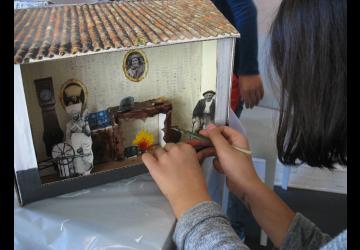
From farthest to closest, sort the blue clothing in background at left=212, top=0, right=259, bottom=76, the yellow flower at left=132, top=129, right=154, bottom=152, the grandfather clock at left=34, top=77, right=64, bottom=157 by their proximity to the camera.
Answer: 1. the blue clothing in background at left=212, top=0, right=259, bottom=76
2. the yellow flower at left=132, top=129, right=154, bottom=152
3. the grandfather clock at left=34, top=77, right=64, bottom=157

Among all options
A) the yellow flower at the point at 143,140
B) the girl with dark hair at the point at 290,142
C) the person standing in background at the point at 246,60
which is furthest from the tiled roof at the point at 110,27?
the person standing in background at the point at 246,60

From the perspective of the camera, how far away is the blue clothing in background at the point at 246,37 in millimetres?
924

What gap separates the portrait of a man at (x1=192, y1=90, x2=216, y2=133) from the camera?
2.12ft

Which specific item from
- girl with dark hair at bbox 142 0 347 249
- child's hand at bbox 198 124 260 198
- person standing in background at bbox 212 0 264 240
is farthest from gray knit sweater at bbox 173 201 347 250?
person standing in background at bbox 212 0 264 240

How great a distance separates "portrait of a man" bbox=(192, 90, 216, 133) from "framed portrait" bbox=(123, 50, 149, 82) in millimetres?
122

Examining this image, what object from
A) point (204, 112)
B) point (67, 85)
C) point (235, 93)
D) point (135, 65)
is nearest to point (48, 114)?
point (67, 85)

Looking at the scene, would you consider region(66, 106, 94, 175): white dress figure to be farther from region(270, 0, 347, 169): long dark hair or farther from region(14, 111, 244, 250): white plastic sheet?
region(270, 0, 347, 169): long dark hair

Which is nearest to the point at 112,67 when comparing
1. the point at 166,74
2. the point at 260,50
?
the point at 166,74

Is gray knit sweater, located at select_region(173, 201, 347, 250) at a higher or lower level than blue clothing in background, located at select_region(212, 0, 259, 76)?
lower

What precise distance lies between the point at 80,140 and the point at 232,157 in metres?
0.25

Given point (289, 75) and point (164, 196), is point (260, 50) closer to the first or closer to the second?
point (289, 75)

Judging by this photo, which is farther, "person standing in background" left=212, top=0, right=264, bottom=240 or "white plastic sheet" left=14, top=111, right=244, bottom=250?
"person standing in background" left=212, top=0, right=264, bottom=240

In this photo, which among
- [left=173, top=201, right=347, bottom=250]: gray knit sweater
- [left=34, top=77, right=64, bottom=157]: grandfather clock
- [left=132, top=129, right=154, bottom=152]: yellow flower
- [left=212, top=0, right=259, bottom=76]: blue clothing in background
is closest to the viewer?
[left=173, top=201, right=347, bottom=250]: gray knit sweater

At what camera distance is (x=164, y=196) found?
553mm
